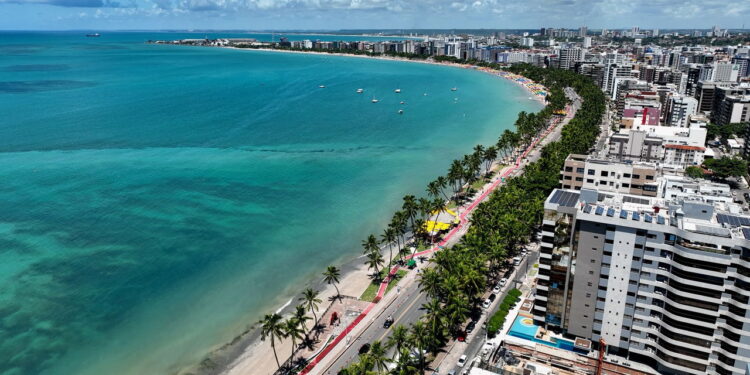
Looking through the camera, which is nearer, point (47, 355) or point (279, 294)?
point (47, 355)

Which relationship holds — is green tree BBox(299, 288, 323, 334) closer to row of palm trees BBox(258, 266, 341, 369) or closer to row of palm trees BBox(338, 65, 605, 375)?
row of palm trees BBox(258, 266, 341, 369)

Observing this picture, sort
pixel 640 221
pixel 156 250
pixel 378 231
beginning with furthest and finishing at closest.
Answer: pixel 378 231 < pixel 156 250 < pixel 640 221

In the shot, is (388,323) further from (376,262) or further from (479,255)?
(479,255)

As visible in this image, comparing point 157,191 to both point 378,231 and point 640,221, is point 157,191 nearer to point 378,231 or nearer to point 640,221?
point 378,231

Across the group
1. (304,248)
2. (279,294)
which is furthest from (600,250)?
(304,248)

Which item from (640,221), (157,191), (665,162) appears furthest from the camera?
(665,162)

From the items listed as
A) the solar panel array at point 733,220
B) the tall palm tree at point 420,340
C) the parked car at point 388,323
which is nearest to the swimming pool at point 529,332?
the tall palm tree at point 420,340
